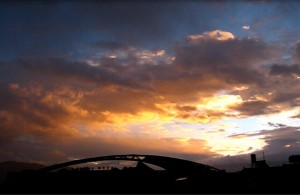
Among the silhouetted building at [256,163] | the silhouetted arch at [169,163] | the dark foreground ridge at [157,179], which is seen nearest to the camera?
the dark foreground ridge at [157,179]

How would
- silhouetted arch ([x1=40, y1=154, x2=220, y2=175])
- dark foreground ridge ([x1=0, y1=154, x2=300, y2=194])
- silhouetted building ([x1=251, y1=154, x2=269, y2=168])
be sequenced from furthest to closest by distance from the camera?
silhouetted building ([x1=251, y1=154, x2=269, y2=168])
silhouetted arch ([x1=40, y1=154, x2=220, y2=175])
dark foreground ridge ([x1=0, y1=154, x2=300, y2=194])

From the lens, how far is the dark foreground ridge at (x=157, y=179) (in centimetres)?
7231

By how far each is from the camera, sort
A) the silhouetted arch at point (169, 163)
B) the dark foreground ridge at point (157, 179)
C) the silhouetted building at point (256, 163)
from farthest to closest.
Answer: the silhouetted building at point (256, 163), the silhouetted arch at point (169, 163), the dark foreground ridge at point (157, 179)

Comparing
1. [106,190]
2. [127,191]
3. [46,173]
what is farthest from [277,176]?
[46,173]

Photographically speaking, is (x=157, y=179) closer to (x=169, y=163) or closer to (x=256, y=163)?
(x=169, y=163)

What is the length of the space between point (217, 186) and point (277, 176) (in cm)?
1483

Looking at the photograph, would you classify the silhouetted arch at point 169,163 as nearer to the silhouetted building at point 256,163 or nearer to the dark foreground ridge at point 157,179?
the dark foreground ridge at point 157,179

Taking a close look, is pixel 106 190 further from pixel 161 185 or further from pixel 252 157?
pixel 252 157

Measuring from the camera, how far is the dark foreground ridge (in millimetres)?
72312

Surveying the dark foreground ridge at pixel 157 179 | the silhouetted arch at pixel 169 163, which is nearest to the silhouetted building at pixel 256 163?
the dark foreground ridge at pixel 157 179

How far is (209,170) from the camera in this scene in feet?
279

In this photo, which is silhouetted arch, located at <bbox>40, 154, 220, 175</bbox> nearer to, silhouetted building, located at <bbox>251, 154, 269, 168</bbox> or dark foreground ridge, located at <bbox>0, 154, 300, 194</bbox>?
dark foreground ridge, located at <bbox>0, 154, 300, 194</bbox>

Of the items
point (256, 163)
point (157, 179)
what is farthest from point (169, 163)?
point (256, 163)

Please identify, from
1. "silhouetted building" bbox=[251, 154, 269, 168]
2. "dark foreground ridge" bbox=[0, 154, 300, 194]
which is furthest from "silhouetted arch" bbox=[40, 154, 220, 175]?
"silhouetted building" bbox=[251, 154, 269, 168]
